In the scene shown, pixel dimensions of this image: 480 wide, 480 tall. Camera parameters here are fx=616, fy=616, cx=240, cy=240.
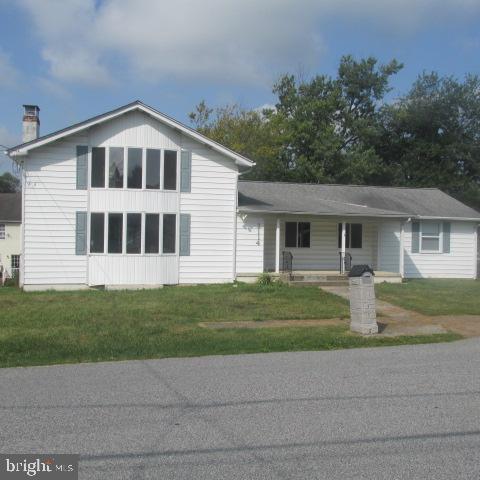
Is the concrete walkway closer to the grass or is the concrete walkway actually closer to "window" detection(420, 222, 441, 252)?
the grass

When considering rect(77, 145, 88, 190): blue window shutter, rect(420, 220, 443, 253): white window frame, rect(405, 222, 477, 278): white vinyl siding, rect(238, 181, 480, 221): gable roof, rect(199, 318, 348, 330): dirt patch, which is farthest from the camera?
rect(420, 220, 443, 253): white window frame

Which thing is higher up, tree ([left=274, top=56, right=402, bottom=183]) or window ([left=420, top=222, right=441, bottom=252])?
tree ([left=274, top=56, right=402, bottom=183])

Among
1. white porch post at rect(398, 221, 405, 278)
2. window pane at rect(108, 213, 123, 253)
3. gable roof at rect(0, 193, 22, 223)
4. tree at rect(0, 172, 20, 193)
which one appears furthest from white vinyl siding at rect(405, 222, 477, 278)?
tree at rect(0, 172, 20, 193)

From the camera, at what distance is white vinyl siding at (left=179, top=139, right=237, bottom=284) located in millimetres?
20812

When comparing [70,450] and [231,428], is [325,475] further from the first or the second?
[70,450]

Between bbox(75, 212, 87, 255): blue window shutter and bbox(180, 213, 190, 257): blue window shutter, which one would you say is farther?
bbox(180, 213, 190, 257): blue window shutter

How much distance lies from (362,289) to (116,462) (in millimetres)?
7706

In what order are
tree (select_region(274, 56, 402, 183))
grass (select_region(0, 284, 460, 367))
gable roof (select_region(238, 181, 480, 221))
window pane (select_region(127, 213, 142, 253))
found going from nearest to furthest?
grass (select_region(0, 284, 460, 367)) < window pane (select_region(127, 213, 142, 253)) < gable roof (select_region(238, 181, 480, 221)) < tree (select_region(274, 56, 402, 183))

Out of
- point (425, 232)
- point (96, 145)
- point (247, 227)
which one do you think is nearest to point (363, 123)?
point (425, 232)

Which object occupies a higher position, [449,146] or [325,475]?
[449,146]

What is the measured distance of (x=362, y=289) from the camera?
11734mm

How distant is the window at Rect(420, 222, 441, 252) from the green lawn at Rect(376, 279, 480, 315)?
1787 millimetres

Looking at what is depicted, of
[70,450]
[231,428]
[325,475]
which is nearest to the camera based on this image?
[325,475]

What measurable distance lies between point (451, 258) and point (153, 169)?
501 inches
